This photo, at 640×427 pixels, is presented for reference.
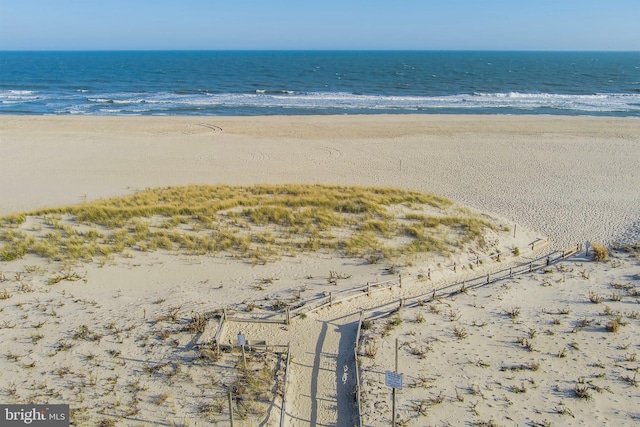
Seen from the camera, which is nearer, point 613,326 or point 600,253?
point 613,326

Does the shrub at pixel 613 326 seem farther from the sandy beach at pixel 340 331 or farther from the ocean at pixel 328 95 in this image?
the ocean at pixel 328 95

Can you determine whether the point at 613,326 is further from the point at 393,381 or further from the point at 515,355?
the point at 393,381

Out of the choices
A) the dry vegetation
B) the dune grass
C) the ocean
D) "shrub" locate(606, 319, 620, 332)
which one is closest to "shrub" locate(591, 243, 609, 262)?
the dry vegetation

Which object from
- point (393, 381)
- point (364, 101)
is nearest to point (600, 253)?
point (393, 381)

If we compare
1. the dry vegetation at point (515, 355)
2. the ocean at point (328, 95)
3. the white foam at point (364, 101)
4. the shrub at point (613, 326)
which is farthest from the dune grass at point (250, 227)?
the white foam at point (364, 101)

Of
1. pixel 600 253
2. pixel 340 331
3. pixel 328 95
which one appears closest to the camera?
pixel 340 331

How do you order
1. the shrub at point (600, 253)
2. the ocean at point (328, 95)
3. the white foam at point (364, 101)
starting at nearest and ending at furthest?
the shrub at point (600, 253) → the ocean at point (328, 95) → the white foam at point (364, 101)

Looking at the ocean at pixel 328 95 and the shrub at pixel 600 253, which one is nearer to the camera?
the shrub at pixel 600 253

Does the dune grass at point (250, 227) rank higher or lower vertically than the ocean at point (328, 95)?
lower

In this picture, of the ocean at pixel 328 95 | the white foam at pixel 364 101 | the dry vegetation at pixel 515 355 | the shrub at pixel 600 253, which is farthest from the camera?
the white foam at pixel 364 101

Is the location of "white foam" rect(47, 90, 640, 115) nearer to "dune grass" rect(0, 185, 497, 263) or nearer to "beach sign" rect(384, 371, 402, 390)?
"dune grass" rect(0, 185, 497, 263)
